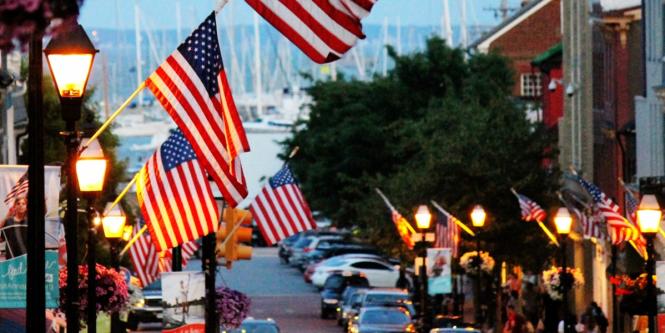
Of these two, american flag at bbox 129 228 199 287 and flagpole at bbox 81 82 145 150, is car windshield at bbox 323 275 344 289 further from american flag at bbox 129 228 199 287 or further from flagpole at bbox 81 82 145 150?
flagpole at bbox 81 82 145 150

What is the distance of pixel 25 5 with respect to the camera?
7.22m

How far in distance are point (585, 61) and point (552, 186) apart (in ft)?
16.1

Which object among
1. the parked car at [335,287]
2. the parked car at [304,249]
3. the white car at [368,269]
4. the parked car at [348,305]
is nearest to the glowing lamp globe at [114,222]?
the parked car at [348,305]

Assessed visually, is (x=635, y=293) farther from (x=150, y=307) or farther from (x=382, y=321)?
(x=150, y=307)

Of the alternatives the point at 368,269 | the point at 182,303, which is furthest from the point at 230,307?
the point at 368,269

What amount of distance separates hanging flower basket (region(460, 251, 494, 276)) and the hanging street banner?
30.4m

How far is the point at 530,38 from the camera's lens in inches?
3649

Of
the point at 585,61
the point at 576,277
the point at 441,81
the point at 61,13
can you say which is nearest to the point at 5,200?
the point at 61,13

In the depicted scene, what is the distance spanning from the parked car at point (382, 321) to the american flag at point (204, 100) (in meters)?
24.7

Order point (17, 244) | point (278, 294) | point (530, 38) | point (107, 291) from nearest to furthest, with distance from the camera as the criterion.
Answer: point (17, 244), point (107, 291), point (278, 294), point (530, 38)

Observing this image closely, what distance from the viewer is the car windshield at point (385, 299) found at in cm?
4935

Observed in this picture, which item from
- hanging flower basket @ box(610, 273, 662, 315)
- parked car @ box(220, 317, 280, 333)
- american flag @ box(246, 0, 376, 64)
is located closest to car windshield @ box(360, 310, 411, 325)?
parked car @ box(220, 317, 280, 333)

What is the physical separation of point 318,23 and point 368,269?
62.0 metres

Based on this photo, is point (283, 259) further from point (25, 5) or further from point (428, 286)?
point (25, 5)
